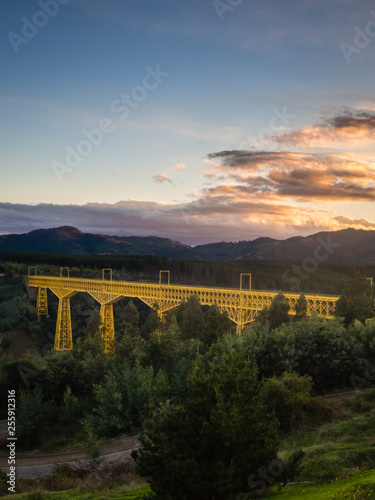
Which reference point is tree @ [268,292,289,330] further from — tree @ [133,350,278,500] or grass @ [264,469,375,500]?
grass @ [264,469,375,500]

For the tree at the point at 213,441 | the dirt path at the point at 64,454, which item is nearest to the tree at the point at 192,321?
the dirt path at the point at 64,454

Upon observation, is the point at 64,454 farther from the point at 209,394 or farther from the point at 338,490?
the point at 338,490

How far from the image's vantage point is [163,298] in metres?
59.5

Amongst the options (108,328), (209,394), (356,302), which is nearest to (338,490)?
(209,394)

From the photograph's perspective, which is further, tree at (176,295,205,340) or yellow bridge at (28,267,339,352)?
tree at (176,295,205,340)

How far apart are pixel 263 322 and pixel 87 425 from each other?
2104 cm

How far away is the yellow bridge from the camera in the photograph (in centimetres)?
4746

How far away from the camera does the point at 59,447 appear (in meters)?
26.0

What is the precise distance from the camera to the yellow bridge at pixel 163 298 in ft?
156

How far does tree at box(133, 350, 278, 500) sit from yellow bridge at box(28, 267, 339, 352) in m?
32.9

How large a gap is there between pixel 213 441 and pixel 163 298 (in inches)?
1887

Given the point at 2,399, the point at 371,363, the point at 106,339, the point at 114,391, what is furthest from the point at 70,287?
the point at 371,363

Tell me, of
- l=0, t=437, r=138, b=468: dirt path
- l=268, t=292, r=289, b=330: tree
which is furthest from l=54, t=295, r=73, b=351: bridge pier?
l=0, t=437, r=138, b=468: dirt path

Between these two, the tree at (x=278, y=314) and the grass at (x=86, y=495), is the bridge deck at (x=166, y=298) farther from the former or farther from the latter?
the grass at (x=86, y=495)
